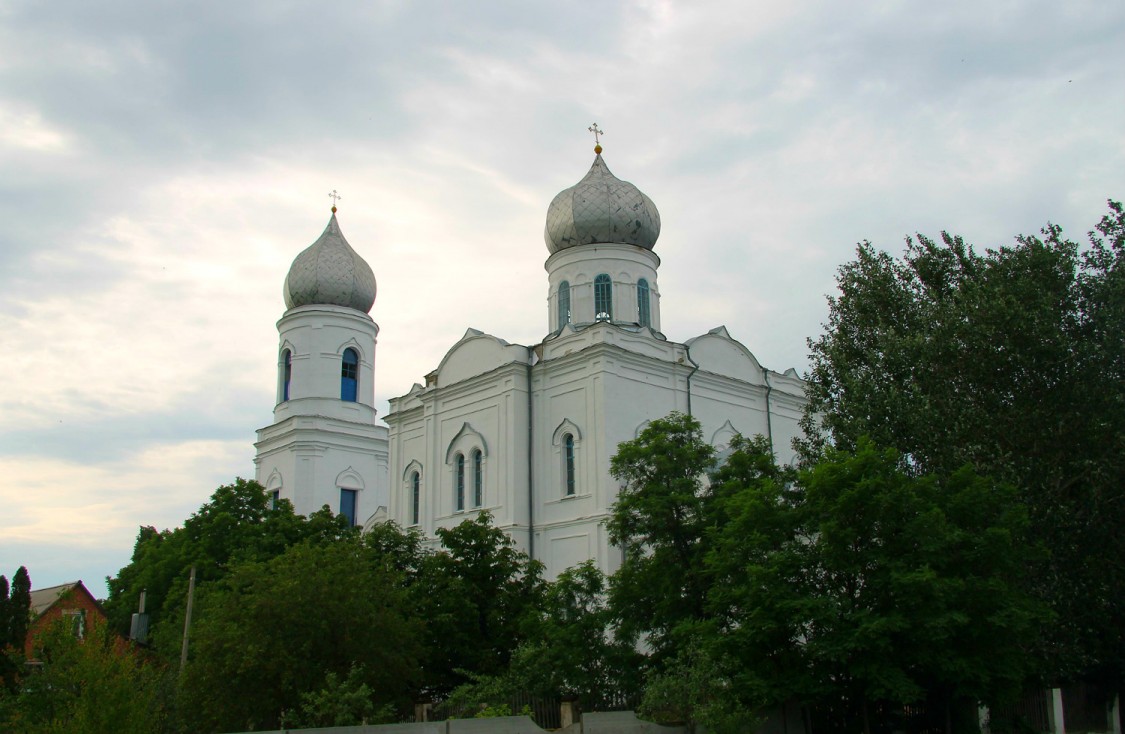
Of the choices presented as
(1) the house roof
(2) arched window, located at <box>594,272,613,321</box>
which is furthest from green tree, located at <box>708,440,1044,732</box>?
(1) the house roof

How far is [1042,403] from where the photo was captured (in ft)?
63.2

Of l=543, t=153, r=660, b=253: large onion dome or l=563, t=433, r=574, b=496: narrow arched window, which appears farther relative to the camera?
l=543, t=153, r=660, b=253: large onion dome

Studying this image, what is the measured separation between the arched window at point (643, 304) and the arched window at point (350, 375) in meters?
12.7

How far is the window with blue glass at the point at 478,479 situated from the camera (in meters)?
29.3

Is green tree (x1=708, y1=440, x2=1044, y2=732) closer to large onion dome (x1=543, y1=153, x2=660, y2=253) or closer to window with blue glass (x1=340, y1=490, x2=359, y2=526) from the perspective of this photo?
large onion dome (x1=543, y1=153, x2=660, y2=253)

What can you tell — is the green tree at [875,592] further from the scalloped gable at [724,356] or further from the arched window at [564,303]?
the arched window at [564,303]

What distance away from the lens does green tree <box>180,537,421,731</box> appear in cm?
1797

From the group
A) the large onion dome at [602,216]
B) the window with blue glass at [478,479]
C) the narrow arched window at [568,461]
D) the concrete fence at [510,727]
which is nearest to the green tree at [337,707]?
the concrete fence at [510,727]

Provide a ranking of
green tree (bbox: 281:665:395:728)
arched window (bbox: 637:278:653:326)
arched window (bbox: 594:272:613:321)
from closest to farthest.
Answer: green tree (bbox: 281:665:395:728), arched window (bbox: 594:272:613:321), arched window (bbox: 637:278:653:326)

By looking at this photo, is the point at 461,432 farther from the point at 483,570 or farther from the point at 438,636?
the point at 438,636

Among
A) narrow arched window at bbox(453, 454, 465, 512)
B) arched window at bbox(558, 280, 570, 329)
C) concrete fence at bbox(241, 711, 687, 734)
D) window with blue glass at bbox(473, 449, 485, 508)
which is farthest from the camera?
arched window at bbox(558, 280, 570, 329)

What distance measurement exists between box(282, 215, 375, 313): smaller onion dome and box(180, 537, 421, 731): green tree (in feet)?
69.3

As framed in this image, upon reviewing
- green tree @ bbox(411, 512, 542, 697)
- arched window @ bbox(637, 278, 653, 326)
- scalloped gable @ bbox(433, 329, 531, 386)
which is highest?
arched window @ bbox(637, 278, 653, 326)

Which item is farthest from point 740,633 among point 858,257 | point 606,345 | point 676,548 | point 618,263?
point 618,263
